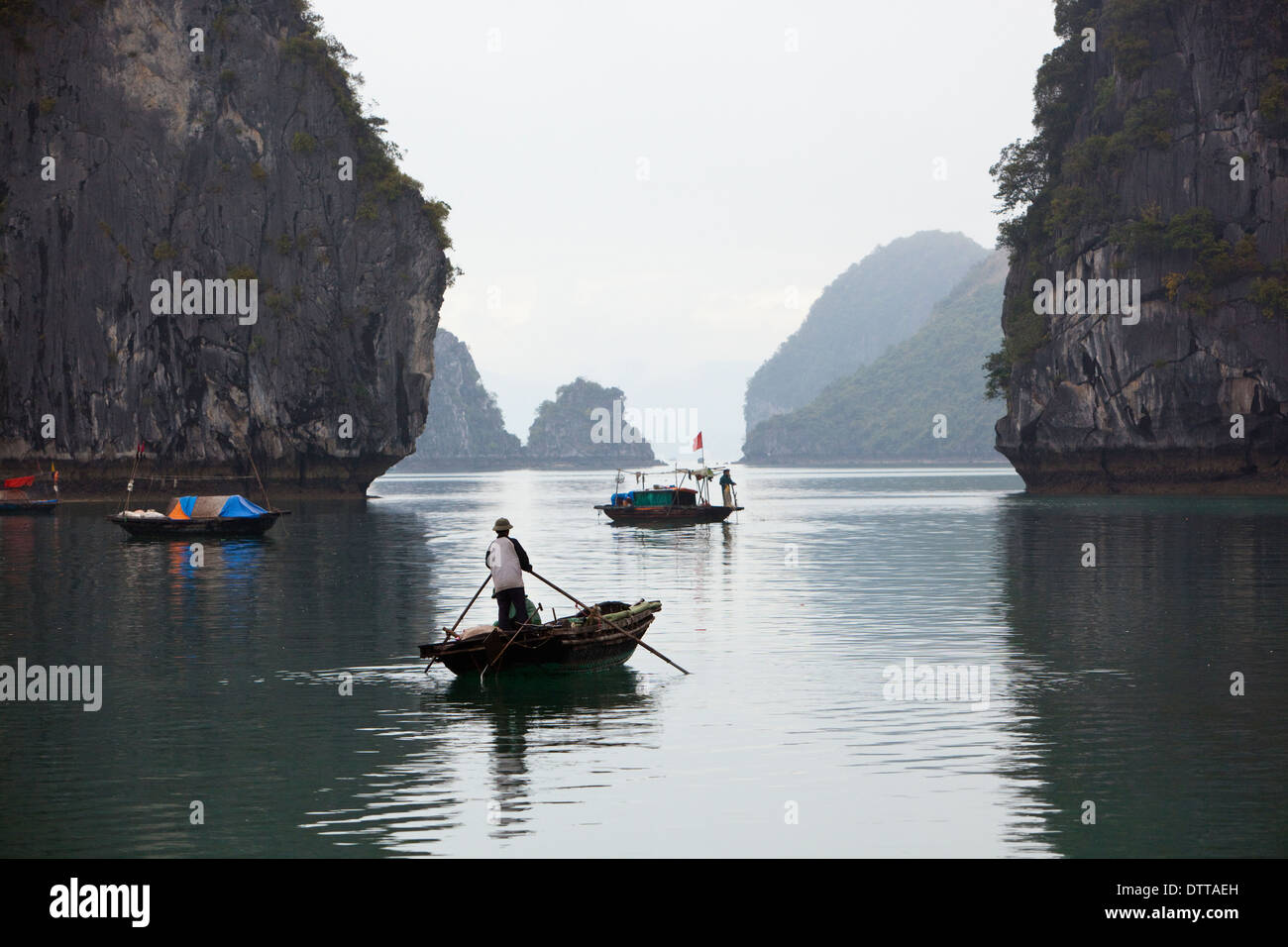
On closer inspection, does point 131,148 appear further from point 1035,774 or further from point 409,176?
point 1035,774

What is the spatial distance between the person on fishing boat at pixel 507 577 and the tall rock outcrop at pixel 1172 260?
65.9m

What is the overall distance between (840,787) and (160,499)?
74348 millimetres

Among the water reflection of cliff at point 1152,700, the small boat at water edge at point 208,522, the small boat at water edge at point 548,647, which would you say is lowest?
the water reflection of cliff at point 1152,700

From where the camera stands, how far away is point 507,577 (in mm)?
19547

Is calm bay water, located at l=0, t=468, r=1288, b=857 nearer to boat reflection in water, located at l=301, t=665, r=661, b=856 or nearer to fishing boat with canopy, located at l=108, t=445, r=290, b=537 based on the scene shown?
boat reflection in water, located at l=301, t=665, r=661, b=856

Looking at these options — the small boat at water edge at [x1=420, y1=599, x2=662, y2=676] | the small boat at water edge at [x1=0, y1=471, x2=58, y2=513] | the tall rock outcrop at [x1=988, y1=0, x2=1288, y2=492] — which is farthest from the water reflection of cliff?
the small boat at water edge at [x1=0, y1=471, x2=58, y2=513]

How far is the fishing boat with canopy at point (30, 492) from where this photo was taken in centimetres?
6994

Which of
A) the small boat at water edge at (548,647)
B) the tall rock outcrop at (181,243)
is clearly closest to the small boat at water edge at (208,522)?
the small boat at water edge at (548,647)

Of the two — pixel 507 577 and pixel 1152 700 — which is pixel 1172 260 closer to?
pixel 1152 700

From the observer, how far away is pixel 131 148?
87125 mm

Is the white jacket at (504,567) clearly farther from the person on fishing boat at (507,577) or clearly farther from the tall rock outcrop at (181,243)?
the tall rock outcrop at (181,243)

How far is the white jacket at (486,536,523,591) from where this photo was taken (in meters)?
19.5
